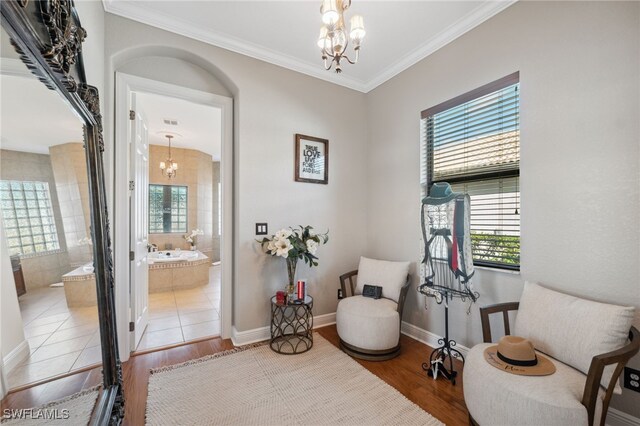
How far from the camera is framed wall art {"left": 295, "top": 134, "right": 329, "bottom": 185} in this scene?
3.11 metres

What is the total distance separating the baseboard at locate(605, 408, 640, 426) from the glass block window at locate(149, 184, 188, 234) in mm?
7310

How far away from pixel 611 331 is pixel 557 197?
2.84 ft

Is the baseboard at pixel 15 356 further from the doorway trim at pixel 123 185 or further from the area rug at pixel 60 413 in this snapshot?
the doorway trim at pixel 123 185

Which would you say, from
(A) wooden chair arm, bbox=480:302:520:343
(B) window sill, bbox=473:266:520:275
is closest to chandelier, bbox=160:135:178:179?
(B) window sill, bbox=473:266:520:275

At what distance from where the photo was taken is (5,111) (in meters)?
0.76

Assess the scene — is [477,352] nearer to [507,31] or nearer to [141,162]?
[507,31]

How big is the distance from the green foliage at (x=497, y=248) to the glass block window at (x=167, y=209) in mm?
6471

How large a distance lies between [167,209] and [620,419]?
7.55 m

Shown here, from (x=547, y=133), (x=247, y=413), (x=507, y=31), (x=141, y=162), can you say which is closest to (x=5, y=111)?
(x=247, y=413)

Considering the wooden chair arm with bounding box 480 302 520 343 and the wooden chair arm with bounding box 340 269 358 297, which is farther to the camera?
the wooden chair arm with bounding box 340 269 358 297

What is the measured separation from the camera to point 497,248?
91.3 inches

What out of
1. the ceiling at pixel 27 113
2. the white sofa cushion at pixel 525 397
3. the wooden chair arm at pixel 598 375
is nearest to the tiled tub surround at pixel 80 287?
the ceiling at pixel 27 113

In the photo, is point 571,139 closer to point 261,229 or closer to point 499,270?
point 499,270

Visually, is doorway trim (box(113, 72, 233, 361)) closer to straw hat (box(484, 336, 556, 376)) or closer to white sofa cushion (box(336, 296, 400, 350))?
white sofa cushion (box(336, 296, 400, 350))
